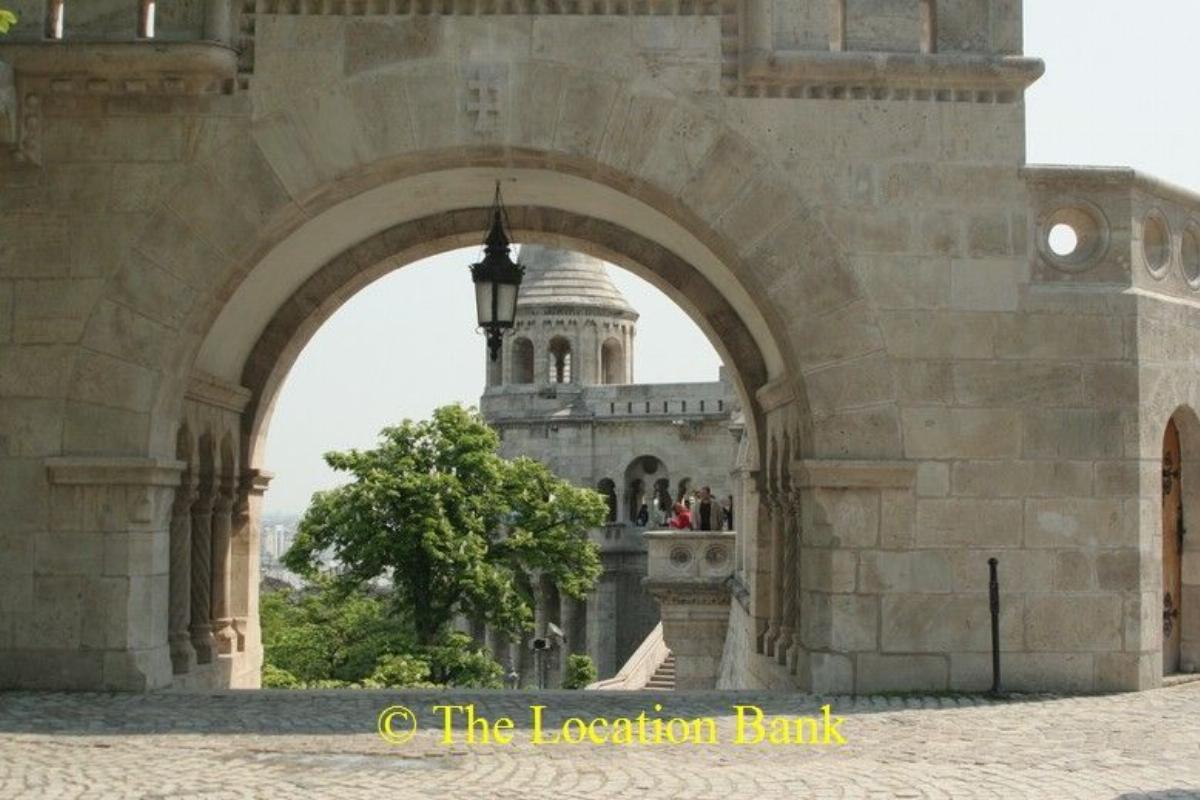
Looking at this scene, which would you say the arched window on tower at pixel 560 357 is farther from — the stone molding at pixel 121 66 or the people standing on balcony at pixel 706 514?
the stone molding at pixel 121 66

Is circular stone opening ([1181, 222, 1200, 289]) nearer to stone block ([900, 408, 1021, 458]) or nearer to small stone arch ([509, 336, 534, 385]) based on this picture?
stone block ([900, 408, 1021, 458])

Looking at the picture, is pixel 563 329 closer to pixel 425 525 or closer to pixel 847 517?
pixel 425 525

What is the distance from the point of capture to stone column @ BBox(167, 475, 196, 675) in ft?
40.6

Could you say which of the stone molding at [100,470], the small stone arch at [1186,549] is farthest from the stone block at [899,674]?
the stone molding at [100,470]

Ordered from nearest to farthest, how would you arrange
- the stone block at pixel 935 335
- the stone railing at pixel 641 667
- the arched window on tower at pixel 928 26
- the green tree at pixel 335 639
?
the stone block at pixel 935 335 → the arched window on tower at pixel 928 26 → the stone railing at pixel 641 667 → the green tree at pixel 335 639

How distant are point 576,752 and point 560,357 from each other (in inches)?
2479

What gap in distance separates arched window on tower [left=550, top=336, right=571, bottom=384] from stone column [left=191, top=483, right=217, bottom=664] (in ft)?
189

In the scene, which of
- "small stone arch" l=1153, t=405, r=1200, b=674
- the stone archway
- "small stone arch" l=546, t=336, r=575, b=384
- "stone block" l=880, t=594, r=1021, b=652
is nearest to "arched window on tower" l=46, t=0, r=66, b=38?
the stone archway

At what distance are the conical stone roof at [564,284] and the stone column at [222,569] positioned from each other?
56000mm

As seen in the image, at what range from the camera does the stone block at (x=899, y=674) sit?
10.8m

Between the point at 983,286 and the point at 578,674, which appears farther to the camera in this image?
the point at 578,674

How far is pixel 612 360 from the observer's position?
2859 inches

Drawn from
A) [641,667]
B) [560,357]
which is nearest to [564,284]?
[560,357]

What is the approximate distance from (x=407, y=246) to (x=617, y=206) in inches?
74.0
